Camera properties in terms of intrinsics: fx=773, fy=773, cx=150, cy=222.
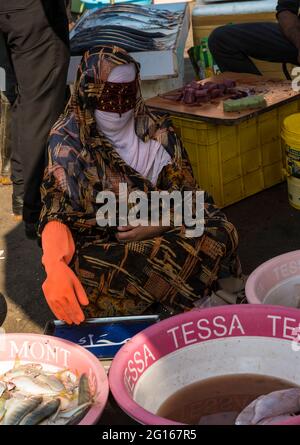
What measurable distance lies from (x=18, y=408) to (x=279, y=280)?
3.58 feet

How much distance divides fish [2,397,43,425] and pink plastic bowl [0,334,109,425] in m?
0.18

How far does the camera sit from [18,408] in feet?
7.61

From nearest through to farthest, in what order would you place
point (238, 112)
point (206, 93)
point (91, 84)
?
point (91, 84), point (238, 112), point (206, 93)

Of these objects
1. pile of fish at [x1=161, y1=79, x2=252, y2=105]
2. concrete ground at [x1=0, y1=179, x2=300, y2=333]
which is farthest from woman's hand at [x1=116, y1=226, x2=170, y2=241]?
pile of fish at [x1=161, y1=79, x2=252, y2=105]

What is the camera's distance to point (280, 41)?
5.17 m

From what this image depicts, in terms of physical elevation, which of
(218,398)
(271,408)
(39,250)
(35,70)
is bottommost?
(39,250)

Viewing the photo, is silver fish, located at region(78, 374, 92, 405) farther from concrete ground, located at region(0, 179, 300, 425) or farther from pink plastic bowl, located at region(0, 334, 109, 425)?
concrete ground, located at region(0, 179, 300, 425)

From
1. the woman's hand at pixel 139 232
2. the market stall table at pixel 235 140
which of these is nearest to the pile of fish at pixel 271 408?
the woman's hand at pixel 139 232

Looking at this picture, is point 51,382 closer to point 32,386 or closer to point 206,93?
point 32,386

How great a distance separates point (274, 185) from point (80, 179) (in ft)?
5.97

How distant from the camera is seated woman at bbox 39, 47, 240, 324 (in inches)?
127

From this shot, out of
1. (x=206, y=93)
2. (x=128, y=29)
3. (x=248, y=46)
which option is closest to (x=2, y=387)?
(x=206, y=93)

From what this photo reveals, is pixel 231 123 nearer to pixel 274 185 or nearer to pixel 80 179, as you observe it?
pixel 274 185

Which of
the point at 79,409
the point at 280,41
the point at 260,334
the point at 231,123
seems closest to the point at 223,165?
the point at 231,123
